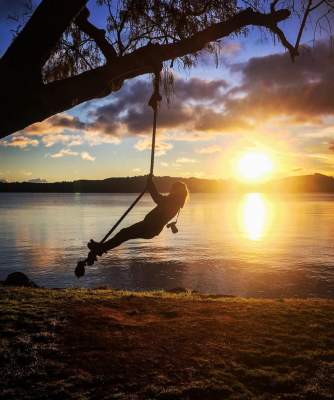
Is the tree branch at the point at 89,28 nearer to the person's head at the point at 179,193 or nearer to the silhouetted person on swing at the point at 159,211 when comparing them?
the silhouetted person on swing at the point at 159,211

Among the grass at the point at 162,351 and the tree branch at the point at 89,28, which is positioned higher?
the tree branch at the point at 89,28

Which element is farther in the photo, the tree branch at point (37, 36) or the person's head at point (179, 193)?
the person's head at point (179, 193)

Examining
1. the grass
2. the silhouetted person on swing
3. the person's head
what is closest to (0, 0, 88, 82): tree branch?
the silhouetted person on swing

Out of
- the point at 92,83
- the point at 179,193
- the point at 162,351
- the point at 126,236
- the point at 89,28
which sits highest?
the point at 89,28

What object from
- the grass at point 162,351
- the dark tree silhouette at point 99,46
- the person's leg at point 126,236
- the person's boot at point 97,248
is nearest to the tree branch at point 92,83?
the dark tree silhouette at point 99,46

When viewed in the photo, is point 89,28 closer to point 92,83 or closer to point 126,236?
point 92,83

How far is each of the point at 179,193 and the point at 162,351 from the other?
205 cm

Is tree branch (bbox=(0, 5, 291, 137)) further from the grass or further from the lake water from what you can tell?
the lake water

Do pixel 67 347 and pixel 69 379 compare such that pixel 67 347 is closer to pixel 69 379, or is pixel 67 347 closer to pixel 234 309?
pixel 69 379

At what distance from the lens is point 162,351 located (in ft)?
17.3

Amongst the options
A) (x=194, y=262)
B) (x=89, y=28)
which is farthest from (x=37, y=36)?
(x=194, y=262)

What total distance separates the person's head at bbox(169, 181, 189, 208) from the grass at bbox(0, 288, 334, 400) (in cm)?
195

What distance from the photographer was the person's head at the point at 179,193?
5395 millimetres

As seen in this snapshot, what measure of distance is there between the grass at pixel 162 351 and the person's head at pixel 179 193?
195 centimetres
